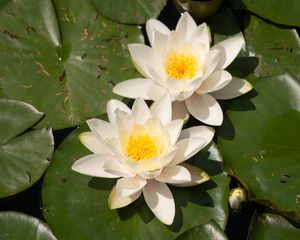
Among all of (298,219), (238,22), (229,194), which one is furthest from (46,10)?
(298,219)

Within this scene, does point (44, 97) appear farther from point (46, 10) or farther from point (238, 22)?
point (238, 22)

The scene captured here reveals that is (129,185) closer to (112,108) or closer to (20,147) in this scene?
(112,108)

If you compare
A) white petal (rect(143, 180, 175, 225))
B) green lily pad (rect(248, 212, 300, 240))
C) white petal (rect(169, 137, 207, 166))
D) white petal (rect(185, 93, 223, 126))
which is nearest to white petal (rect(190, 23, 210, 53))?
white petal (rect(185, 93, 223, 126))

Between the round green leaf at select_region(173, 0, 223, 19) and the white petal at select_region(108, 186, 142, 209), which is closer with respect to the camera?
the white petal at select_region(108, 186, 142, 209)

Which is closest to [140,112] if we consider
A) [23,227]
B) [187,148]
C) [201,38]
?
[187,148]

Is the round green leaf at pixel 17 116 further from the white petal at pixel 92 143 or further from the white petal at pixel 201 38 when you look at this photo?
the white petal at pixel 201 38

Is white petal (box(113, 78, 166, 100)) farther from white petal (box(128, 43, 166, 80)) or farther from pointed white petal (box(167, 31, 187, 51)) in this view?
pointed white petal (box(167, 31, 187, 51))

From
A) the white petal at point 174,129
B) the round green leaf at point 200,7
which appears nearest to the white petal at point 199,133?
the white petal at point 174,129
